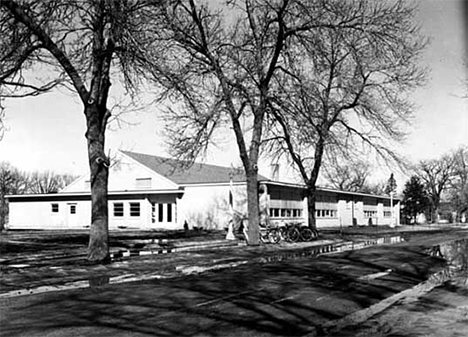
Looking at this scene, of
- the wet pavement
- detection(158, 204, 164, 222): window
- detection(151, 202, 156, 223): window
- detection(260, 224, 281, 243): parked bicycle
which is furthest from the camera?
detection(158, 204, 164, 222): window

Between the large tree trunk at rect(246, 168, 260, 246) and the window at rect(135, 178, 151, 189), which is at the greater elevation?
the window at rect(135, 178, 151, 189)

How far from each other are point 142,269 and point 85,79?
22.1 feet

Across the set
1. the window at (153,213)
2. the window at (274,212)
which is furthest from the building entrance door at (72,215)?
the window at (274,212)

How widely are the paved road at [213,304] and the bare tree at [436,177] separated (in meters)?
86.9

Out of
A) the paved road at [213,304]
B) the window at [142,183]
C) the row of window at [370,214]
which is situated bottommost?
the paved road at [213,304]

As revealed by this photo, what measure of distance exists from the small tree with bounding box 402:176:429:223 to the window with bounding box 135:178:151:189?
2181 inches

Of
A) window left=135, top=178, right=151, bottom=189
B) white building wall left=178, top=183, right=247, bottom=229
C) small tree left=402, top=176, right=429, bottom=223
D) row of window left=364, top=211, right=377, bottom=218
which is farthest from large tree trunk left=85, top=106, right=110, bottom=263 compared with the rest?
small tree left=402, top=176, right=429, bottom=223

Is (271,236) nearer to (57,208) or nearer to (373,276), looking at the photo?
(373,276)

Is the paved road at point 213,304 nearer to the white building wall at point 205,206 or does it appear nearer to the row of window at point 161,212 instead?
the white building wall at point 205,206

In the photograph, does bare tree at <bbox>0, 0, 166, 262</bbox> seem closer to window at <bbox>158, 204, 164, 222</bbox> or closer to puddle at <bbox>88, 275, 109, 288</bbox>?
puddle at <bbox>88, 275, 109, 288</bbox>

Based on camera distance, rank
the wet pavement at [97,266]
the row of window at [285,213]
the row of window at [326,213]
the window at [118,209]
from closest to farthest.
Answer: the wet pavement at [97,266] < the row of window at [285,213] < the window at [118,209] < the row of window at [326,213]

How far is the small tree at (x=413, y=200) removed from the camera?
3652 inches

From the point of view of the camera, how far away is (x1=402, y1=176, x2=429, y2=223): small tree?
9275 cm

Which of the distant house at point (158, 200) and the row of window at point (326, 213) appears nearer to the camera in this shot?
the distant house at point (158, 200)
